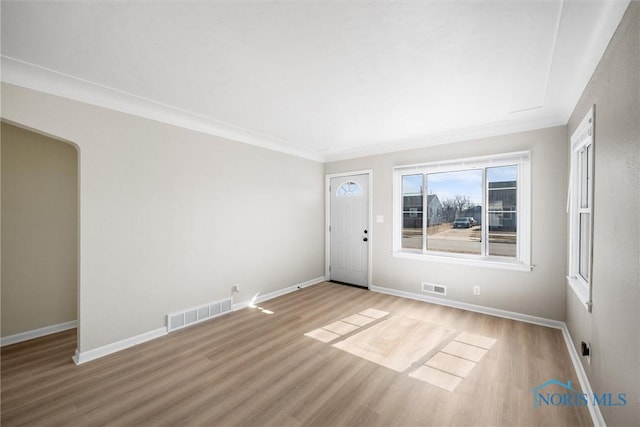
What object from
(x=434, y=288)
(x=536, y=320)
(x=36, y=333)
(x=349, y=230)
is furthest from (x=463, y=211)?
(x=36, y=333)

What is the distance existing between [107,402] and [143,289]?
3.81ft

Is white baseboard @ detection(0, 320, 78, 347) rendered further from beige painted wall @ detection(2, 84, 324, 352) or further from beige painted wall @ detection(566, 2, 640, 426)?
beige painted wall @ detection(566, 2, 640, 426)

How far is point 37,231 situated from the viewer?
9.96ft

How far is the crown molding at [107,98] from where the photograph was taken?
85.6 inches

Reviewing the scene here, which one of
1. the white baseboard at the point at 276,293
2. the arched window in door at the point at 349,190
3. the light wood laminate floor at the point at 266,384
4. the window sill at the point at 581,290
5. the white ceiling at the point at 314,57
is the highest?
the white ceiling at the point at 314,57

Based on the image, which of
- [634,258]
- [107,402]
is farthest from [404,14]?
[107,402]

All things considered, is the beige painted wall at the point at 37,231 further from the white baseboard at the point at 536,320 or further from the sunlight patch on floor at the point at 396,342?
the white baseboard at the point at 536,320

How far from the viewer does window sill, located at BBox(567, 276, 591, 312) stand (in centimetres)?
212

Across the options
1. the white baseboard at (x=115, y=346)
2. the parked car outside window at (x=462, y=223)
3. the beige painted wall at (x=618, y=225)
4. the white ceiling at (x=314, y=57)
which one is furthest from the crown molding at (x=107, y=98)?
the beige painted wall at (x=618, y=225)

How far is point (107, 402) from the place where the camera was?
201 cm

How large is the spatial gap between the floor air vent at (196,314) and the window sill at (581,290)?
388 cm

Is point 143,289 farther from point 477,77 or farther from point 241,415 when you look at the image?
point 477,77

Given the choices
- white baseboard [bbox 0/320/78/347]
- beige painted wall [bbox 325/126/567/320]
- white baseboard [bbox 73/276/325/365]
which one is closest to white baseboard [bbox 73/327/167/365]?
white baseboard [bbox 73/276/325/365]

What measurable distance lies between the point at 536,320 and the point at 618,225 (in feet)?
8.25
